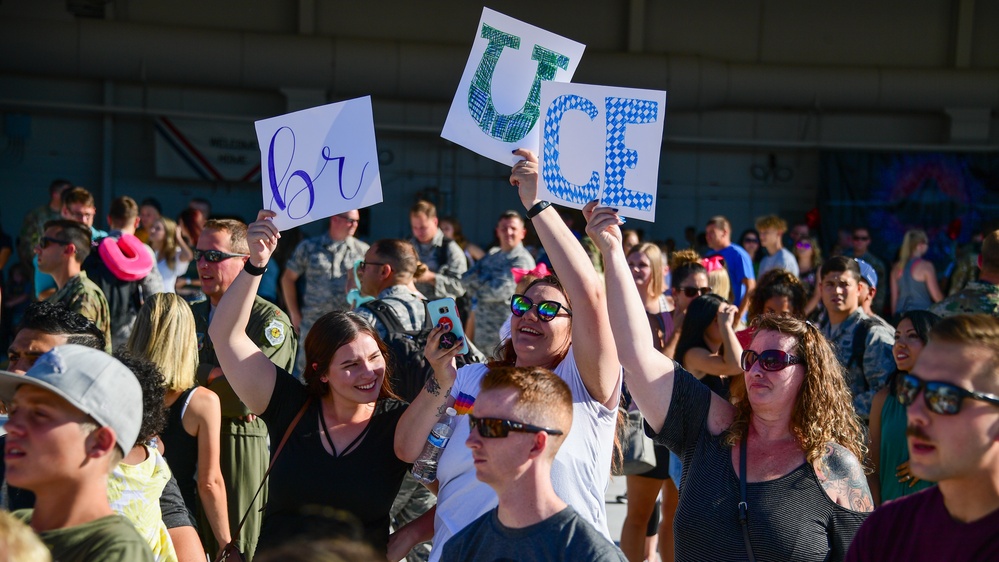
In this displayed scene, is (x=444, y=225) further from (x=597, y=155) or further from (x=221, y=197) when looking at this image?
(x=597, y=155)

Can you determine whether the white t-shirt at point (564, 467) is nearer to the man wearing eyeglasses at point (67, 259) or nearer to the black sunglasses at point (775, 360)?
the black sunglasses at point (775, 360)

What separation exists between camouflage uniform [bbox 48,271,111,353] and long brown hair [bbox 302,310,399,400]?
2.38 meters

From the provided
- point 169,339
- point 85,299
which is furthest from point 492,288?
point 169,339

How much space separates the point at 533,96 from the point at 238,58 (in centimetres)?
1123

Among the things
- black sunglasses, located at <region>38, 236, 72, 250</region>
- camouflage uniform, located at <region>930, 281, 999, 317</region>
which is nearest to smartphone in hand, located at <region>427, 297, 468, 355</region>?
camouflage uniform, located at <region>930, 281, 999, 317</region>

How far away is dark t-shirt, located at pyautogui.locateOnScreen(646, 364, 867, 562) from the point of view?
2838 millimetres

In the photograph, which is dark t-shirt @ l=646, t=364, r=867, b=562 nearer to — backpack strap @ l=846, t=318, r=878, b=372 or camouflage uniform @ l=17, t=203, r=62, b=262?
backpack strap @ l=846, t=318, r=878, b=372

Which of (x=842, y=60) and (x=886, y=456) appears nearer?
(x=886, y=456)

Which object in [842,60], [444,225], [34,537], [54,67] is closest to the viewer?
[34,537]

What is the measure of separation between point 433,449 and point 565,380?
0.48 m

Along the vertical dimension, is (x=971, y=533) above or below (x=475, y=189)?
below

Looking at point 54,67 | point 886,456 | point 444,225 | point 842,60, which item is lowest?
point 886,456

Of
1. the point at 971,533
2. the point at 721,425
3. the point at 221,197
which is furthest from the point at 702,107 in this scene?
the point at 971,533

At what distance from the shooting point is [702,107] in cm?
1535
